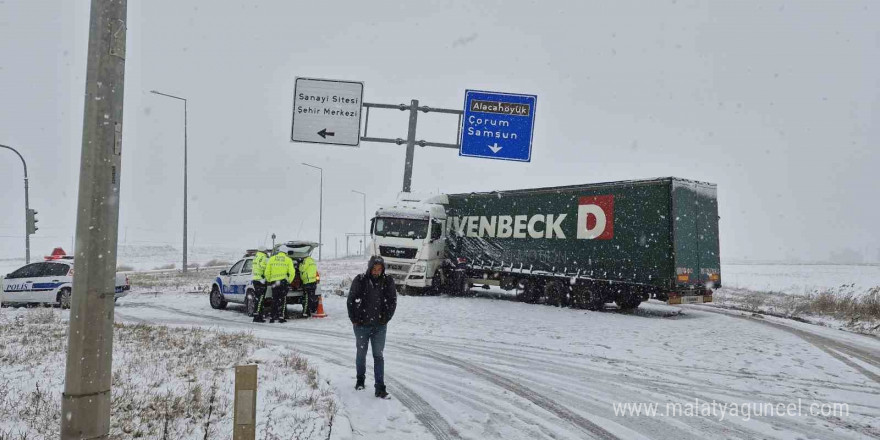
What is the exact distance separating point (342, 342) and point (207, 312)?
657 centimetres

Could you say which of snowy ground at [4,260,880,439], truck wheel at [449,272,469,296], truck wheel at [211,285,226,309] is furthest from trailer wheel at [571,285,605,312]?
truck wheel at [211,285,226,309]

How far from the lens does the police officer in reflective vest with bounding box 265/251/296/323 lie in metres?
13.4

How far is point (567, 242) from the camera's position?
1811 cm

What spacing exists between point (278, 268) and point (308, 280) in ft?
3.84

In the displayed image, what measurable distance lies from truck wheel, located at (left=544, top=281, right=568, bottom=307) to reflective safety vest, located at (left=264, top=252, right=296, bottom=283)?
8792 millimetres

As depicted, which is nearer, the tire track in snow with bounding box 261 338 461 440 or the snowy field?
the tire track in snow with bounding box 261 338 461 440

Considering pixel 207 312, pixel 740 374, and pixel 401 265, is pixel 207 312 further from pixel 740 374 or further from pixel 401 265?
pixel 740 374

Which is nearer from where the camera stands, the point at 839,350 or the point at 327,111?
the point at 839,350

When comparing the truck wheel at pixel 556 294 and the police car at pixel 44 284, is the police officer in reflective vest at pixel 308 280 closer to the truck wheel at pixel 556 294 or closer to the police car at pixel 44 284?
the police car at pixel 44 284

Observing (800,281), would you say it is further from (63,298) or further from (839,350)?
(63,298)

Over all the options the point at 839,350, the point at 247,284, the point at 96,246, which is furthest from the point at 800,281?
the point at 96,246

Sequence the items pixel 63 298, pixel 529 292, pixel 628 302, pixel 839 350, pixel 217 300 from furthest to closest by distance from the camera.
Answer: pixel 529 292, pixel 628 302, pixel 217 300, pixel 63 298, pixel 839 350

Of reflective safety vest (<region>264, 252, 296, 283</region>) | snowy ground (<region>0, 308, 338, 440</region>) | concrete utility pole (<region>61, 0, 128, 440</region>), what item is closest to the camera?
concrete utility pole (<region>61, 0, 128, 440</region>)

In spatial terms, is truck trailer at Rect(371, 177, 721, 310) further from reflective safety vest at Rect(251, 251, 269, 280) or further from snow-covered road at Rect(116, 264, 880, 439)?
reflective safety vest at Rect(251, 251, 269, 280)
